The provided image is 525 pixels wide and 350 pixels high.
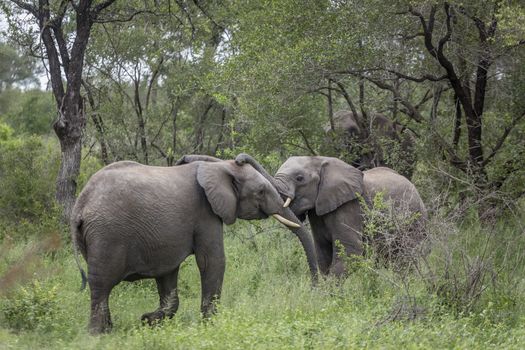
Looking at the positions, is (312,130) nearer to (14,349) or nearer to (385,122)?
(385,122)

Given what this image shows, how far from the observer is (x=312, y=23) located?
13219 millimetres

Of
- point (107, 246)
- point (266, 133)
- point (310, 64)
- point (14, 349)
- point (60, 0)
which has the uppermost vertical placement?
point (60, 0)

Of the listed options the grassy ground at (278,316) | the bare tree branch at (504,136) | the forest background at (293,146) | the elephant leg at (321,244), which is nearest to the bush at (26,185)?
the forest background at (293,146)

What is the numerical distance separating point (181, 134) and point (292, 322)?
39.6 feet

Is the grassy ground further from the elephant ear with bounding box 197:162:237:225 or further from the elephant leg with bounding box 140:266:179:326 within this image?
the elephant ear with bounding box 197:162:237:225

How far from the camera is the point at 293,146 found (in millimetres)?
16406

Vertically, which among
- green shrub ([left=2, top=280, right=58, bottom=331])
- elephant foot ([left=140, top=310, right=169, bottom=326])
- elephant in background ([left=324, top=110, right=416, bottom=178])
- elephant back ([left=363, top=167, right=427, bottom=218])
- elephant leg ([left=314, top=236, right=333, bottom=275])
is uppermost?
elephant in background ([left=324, top=110, right=416, bottom=178])

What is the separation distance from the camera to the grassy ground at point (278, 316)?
7.66 m

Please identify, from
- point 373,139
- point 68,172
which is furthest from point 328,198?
point 373,139

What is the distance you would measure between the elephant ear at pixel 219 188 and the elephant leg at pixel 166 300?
83 centimetres

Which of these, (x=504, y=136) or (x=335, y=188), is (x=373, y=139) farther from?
(x=335, y=188)

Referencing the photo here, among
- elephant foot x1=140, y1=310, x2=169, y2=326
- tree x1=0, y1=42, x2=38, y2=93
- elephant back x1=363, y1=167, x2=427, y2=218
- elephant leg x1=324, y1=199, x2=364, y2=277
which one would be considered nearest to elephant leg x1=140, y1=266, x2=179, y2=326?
elephant foot x1=140, y1=310, x2=169, y2=326

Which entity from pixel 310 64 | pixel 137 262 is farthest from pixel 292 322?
pixel 310 64

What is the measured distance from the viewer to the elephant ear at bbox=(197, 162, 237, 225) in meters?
9.81
